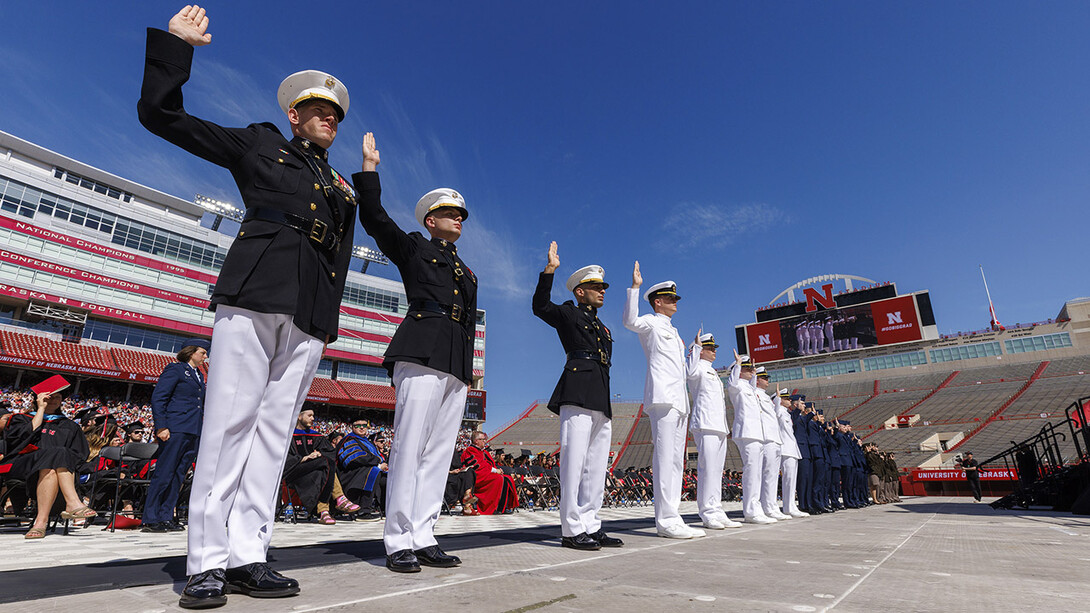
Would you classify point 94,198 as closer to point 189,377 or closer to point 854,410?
point 189,377

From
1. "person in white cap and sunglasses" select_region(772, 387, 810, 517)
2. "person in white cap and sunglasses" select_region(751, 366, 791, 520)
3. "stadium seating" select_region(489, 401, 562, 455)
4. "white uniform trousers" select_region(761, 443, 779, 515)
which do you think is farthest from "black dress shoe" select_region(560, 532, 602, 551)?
"stadium seating" select_region(489, 401, 562, 455)

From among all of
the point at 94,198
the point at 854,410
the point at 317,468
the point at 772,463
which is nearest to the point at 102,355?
the point at 94,198

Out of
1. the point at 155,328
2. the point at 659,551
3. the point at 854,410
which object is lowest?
the point at 659,551

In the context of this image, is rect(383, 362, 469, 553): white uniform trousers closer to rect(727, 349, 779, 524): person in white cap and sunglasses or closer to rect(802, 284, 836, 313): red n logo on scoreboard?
rect(727, 349, 779, 524): person in white cap and sunglasses

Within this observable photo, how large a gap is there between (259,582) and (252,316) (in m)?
0.99

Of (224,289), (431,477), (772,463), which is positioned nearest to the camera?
(224,289)

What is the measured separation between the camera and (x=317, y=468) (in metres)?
6.68

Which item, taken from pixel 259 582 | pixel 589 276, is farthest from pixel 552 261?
pixel 259 582

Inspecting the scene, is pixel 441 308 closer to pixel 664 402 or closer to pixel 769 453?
pixel 664 402

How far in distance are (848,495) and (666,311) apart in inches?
364

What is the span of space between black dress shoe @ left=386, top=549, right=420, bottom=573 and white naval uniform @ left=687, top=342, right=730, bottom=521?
392 centimetres

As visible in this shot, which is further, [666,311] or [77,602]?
[666,311]

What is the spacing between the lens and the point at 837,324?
5022 cm

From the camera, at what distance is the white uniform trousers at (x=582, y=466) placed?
370 centimetres
